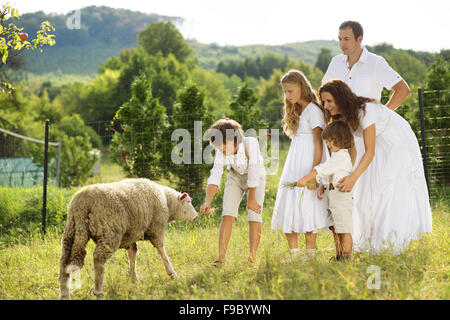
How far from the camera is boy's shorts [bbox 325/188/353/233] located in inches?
169

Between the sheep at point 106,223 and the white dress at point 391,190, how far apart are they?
2.23 metres

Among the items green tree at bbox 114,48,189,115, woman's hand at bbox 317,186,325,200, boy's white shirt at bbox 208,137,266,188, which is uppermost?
green tree at bbox 114,48,189,115

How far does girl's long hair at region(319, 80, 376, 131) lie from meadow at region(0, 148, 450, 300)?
1.41 metres

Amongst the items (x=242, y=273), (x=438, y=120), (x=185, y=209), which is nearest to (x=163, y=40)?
(x=438, y=120)

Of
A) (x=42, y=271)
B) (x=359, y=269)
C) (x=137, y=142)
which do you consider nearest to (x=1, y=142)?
(x=137, y=142)

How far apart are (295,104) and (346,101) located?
56cm

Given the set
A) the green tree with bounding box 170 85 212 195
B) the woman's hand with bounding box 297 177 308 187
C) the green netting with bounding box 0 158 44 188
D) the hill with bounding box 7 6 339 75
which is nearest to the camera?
the woman's hand with bounding box 297 177 308 187

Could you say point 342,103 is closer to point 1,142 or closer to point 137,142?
point 137,142

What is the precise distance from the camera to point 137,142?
11273 millimetres

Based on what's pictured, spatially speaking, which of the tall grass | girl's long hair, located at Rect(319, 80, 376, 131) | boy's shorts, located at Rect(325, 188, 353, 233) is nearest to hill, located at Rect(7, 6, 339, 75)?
the tall grass

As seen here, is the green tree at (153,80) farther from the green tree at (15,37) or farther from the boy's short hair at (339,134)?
the boy's short hair at (339,134)

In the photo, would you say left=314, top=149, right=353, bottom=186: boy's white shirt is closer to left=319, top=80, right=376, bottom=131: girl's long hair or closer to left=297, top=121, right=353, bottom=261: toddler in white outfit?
left=297, top=121, right=353, bottom=261: toddler in white outfit

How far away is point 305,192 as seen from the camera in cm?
445

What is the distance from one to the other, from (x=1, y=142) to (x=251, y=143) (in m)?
22.4
